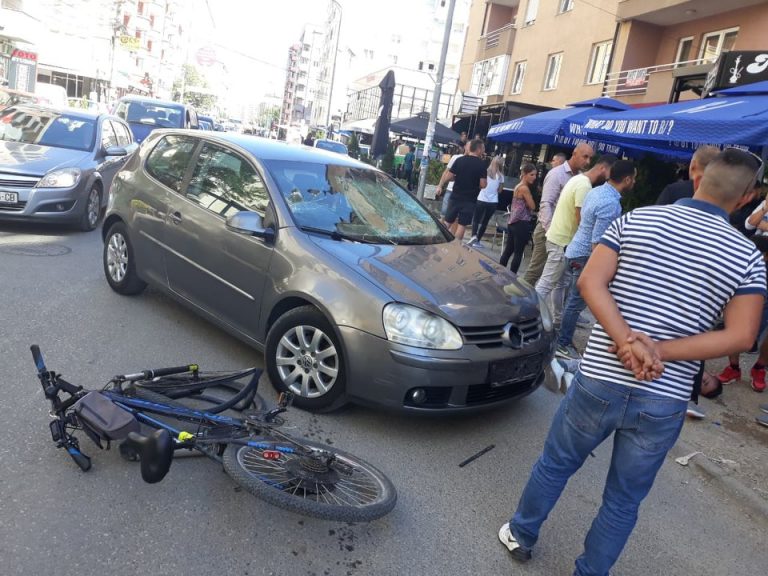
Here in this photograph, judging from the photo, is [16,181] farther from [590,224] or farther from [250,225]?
[590,224]

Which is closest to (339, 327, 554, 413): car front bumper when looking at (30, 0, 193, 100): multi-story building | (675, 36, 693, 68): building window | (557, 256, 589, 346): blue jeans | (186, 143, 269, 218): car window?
(186, 143, 269, 218): car window

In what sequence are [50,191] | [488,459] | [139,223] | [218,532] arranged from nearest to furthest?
[218,532], [488,459], [139,223], [50,191]

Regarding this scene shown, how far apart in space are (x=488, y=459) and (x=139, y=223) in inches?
140

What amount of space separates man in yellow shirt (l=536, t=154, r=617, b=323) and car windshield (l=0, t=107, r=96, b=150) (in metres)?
6.45

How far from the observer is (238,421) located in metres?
3.07

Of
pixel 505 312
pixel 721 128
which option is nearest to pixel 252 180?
pixel 505 312

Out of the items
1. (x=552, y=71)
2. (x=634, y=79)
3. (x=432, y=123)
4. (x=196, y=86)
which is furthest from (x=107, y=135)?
(x=196, y=86)

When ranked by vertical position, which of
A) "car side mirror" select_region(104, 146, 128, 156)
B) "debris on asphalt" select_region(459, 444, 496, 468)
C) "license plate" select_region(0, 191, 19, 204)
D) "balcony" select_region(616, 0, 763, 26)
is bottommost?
"debris on asphalt" select_region(459, 444, 496, 468)

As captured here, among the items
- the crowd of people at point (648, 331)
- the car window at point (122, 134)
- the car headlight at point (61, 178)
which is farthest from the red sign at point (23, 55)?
the crowd of people at point (648, 331)

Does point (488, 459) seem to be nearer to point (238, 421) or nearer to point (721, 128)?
point (238, 421)

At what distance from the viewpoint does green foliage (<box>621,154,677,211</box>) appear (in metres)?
11.7

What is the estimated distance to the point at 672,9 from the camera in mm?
15320

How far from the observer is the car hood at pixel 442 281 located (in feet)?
12.3

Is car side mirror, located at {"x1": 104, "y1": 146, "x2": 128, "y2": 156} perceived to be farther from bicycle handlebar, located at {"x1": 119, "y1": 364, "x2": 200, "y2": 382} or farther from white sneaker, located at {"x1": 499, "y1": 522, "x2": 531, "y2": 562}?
white sneaker, located at {"x1": 499, "y1": 522, "x2": 531, "y2": 562}
